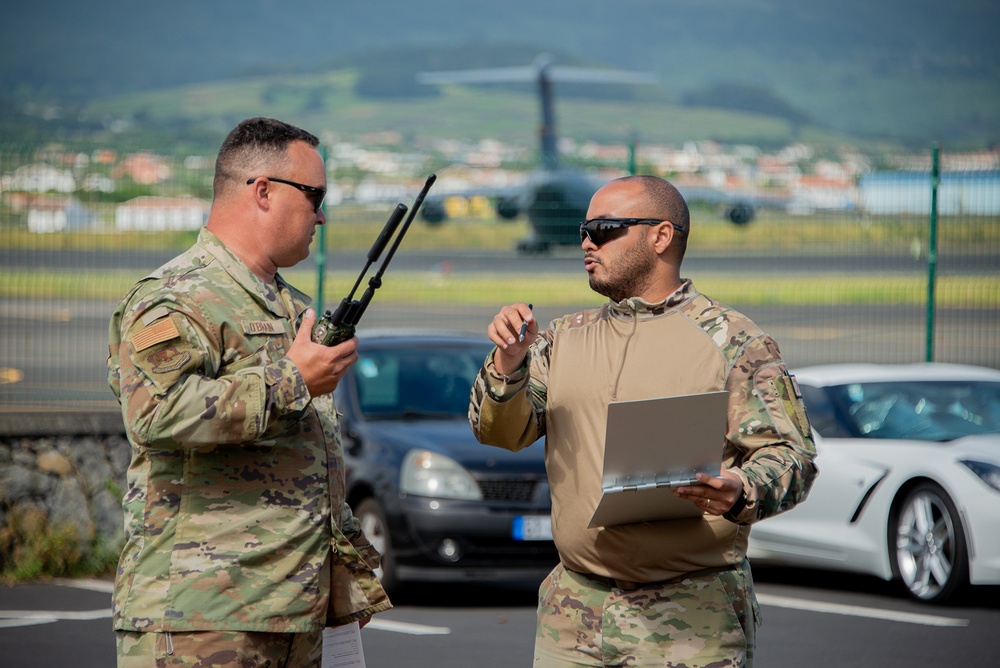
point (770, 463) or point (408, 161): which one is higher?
point (408, 161)

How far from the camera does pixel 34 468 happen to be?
9.33 meters

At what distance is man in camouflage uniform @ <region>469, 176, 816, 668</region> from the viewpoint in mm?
3494

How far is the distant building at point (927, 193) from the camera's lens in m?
12.0

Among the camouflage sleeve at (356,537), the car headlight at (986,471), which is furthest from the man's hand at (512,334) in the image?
the car headlight at (986,471)

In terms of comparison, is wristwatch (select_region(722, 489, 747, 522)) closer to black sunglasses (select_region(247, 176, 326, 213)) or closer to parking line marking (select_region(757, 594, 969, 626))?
black sunglasses (select_region(247, 176, 326, 213))

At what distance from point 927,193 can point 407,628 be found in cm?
665

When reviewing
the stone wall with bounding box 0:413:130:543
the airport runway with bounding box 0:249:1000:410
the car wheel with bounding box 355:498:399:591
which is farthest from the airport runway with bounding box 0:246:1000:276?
the car wheel with bounding box 355:498:399:591

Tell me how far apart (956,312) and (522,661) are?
7.02m

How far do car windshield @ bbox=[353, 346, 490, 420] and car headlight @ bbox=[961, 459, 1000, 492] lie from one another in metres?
3.28

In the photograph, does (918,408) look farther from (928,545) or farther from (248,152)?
(248,152)

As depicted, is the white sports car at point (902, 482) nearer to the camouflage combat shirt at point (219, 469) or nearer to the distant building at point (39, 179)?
the camouflage combat shirt at point (219, 469)

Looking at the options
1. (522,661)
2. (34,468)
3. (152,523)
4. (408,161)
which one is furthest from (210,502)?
(408,161)

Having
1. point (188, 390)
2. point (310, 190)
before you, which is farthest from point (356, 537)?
point (310, 190)

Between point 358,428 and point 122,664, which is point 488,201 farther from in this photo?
point 122,664
